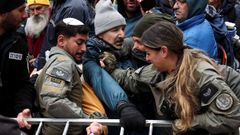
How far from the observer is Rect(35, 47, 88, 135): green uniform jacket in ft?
11.4

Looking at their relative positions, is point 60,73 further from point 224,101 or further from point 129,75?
point 224,101

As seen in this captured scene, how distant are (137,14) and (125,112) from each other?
1753 mm

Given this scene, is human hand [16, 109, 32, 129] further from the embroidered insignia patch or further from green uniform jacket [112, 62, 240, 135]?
the embroidered insignia patch

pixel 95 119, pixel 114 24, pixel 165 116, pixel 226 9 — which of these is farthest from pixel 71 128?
pixel 226 9

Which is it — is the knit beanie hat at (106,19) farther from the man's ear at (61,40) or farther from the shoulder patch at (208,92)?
the shoulder patch at (208,92)

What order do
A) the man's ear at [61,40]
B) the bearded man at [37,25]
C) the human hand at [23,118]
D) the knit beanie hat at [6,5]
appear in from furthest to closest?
the bearded man at [37,25]
the man's ear at [61,40]
the knit beanie hat at [6,5]
the human hand at [23,118]

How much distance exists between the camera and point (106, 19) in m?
4.18

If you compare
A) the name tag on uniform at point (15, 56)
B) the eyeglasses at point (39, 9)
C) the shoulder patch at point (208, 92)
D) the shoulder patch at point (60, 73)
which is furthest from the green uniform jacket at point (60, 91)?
the eyeglasses at point (39, 9)

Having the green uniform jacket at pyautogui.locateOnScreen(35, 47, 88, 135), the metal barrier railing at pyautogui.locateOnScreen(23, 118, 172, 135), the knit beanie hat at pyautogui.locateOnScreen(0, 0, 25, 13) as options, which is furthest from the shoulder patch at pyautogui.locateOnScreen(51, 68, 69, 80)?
the knit beanie hat at pyautogui.locateOnScreen(0, 0, 25, 13)

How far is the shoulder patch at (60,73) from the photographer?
11.6 ft

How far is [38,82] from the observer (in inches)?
150

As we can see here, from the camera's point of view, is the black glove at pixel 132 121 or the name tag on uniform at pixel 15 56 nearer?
the black glove at pixel 132 121

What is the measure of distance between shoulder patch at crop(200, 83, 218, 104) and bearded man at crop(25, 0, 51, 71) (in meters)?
3.72

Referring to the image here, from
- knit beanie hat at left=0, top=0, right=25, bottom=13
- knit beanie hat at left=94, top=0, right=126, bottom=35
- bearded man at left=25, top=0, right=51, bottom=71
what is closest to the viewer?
knit beanie hat at left=0, top=0, right=25, bottom=13
